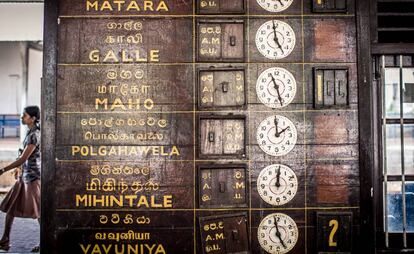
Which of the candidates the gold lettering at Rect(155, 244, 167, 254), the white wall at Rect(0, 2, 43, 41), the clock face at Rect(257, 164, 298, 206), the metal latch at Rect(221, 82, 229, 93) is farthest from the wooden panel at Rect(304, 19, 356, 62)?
the white wall at Rect(0, 2, 43, 41)

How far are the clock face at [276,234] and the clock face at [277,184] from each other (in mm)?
159

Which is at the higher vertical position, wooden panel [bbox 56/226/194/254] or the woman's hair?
the woman's hair

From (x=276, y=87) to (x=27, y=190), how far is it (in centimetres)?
367

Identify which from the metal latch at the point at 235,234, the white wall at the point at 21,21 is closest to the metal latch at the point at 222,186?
the metal latch at the point at 235,234

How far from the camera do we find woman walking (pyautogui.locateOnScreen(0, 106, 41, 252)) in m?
5.25

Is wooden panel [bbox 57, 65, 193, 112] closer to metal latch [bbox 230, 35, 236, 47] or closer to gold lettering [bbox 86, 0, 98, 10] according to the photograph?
metal latch [bbox 230, 35, 236, 47]

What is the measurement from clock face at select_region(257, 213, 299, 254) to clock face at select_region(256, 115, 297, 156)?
63 centimetres

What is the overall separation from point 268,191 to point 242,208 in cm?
30

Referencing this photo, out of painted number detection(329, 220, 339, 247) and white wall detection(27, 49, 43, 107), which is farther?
white wall detection(27, 49, 43, 107)

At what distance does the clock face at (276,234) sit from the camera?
12.4 ft

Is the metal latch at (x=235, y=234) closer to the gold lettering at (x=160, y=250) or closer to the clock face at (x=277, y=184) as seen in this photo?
the clock face at (x=277, y=184)

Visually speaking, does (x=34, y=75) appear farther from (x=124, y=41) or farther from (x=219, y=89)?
(x=219, y=89)

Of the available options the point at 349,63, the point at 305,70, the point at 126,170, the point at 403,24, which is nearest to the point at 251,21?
the point at 305,70

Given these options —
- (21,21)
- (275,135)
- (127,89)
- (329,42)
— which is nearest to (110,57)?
(127,89)
